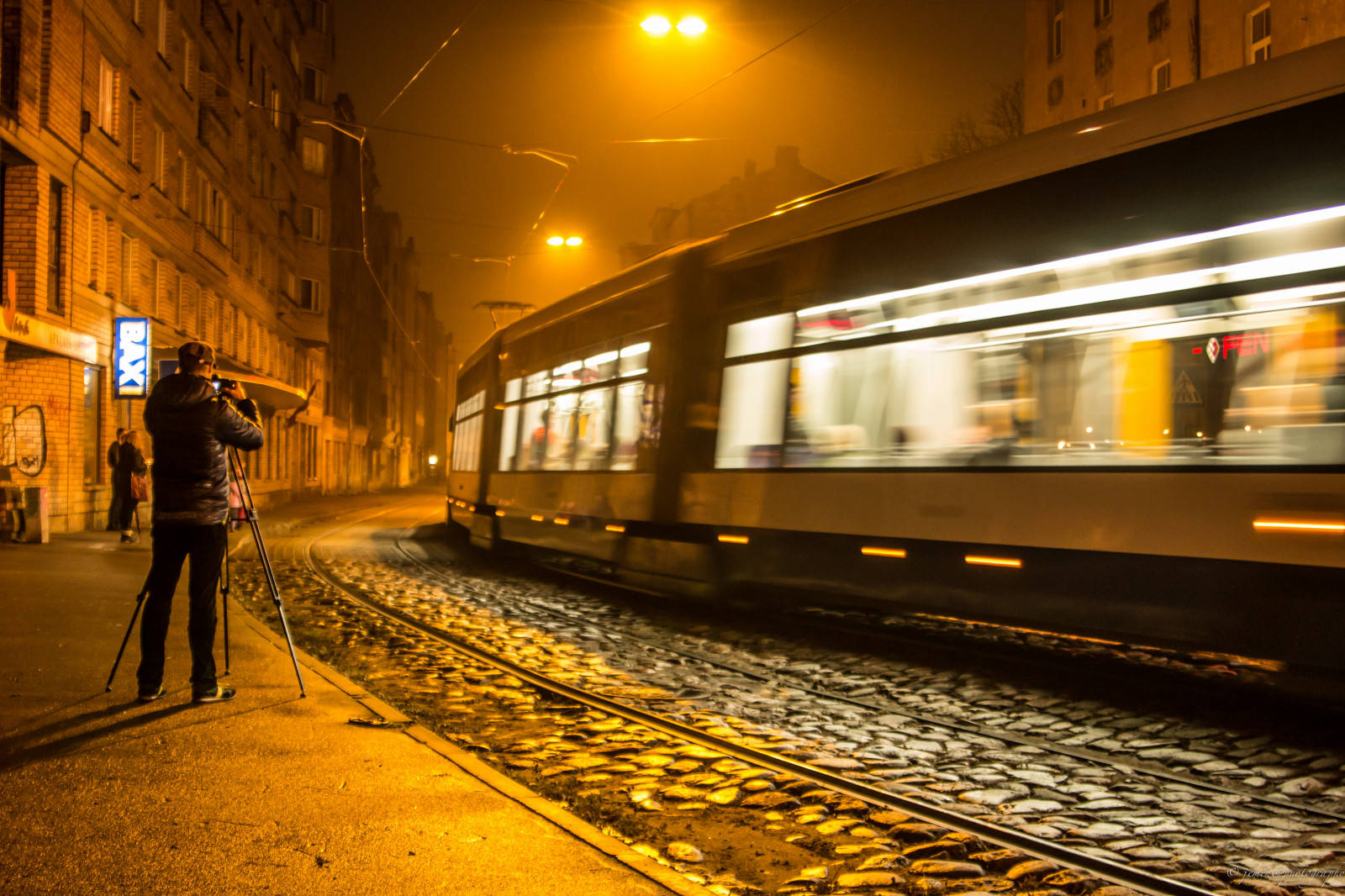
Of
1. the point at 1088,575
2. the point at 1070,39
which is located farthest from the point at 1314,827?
the point at 1070,39

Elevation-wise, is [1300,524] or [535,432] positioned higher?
[535,432]

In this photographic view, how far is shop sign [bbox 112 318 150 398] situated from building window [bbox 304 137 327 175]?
27321mm

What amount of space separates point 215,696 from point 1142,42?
3010cm

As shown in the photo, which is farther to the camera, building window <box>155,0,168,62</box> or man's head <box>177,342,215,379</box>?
building window <box>155,0,168,62</box>

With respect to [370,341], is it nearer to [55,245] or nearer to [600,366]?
[55,245]

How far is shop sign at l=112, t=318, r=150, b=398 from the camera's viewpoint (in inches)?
836

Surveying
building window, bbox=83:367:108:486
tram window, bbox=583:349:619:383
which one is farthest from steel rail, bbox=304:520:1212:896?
building window, bbox=83:367:108:486

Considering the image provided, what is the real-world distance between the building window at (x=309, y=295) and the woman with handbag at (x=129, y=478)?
27.1 m

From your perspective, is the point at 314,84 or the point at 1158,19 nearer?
the point at 1158,19

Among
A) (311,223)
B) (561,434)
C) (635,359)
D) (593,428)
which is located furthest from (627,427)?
(311,223)

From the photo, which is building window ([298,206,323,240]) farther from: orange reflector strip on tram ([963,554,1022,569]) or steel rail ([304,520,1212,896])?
orange reflector strip on tram ([963,554,1022,569])

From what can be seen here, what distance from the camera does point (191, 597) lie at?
5.85 meters

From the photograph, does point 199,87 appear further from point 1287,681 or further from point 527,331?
point 1287,681

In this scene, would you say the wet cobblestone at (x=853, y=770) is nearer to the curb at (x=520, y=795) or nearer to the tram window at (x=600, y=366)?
the curb at (x=520, y=795)
